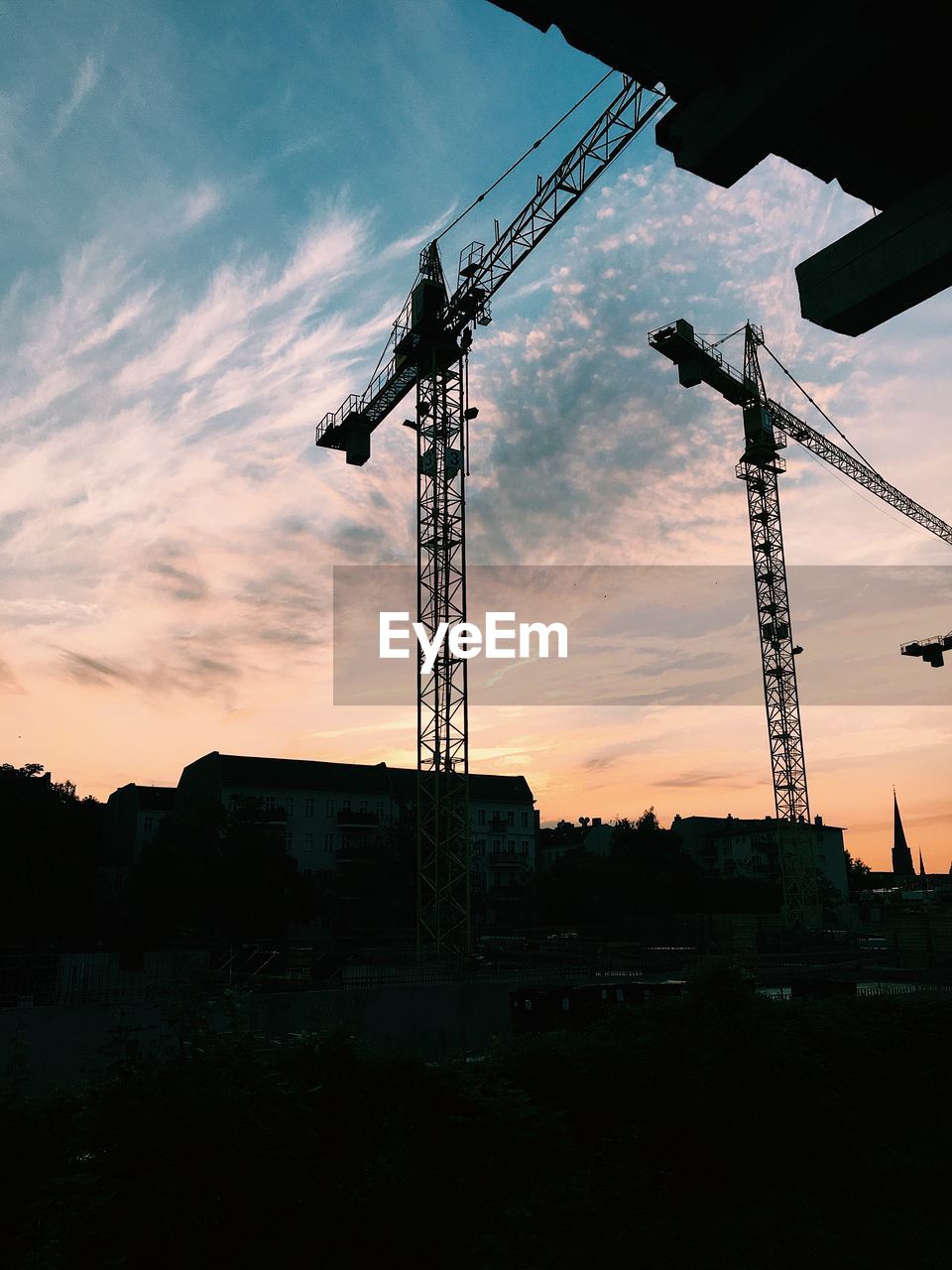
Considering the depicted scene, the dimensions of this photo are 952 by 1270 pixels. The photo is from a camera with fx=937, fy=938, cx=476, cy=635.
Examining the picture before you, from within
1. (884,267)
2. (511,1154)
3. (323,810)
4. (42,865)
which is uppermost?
(323,810)

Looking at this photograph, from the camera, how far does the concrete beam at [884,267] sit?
4.35m

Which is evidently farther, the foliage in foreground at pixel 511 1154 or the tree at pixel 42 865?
the tree at pixel 42 865

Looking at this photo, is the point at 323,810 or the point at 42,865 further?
the point at 323,810

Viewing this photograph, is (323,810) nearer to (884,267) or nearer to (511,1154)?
(511,1154)

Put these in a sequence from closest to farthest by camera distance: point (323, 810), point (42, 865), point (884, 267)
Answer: point (884, 267)
point (42, 865)
point (323, 810)

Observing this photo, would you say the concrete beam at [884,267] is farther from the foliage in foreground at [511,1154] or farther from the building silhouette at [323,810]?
the building silhouette at [323,810]

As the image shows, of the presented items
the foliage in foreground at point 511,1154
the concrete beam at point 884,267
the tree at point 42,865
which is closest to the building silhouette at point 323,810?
the tree at point 42,865

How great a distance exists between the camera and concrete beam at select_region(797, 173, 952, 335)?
4348 millimetres

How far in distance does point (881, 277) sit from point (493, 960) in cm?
3957

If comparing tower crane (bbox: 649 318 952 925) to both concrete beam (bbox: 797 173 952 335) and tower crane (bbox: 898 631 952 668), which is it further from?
concrete beam (bbox: 797 173 952 335)

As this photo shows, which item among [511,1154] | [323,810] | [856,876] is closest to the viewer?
[511,1154]

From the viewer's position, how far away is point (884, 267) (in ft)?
14.8

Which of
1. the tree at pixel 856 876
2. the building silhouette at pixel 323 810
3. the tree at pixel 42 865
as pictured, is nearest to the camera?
the tree at pixel 42 865

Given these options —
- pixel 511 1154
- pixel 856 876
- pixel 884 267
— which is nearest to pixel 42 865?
pixel 511 1154
